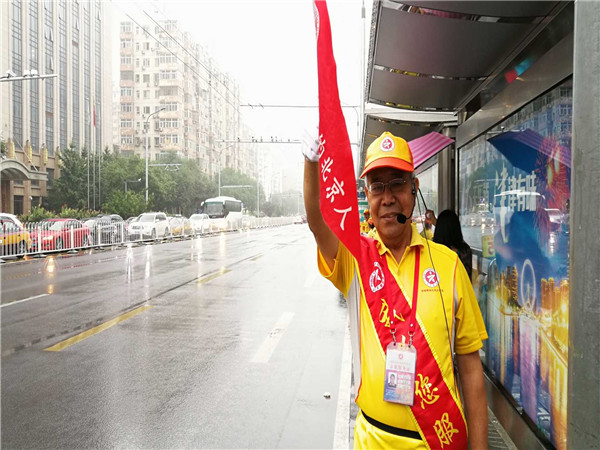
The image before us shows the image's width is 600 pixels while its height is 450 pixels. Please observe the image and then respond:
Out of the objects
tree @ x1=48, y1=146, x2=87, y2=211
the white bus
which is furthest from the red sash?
the white bus

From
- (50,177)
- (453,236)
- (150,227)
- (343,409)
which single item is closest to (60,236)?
(150,227)

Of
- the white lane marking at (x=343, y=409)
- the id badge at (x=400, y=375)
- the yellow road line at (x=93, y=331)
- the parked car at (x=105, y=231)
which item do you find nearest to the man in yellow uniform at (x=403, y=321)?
the id badge at (x=400, y=375)

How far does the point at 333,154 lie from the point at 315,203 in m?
0.26

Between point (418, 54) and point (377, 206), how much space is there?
8.97ft

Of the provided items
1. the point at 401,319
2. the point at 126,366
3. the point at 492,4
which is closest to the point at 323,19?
the point at 401,319

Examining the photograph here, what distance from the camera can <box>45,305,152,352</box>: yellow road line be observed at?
22.0 feet

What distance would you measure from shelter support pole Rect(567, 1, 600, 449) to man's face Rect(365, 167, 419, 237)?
27.6 inches

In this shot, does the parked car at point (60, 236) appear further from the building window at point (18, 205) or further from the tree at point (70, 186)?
the tree at point (70, 186)

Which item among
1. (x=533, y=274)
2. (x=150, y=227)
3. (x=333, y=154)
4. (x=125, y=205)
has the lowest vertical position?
(x=150, y=227)

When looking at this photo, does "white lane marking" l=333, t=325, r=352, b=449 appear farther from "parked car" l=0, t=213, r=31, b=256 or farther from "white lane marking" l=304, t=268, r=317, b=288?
"parked car" l=0, t=213, r=31, b=256

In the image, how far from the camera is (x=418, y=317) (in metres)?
1.80

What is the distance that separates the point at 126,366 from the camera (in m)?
5.93

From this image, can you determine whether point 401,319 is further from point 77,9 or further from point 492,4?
point 77,9

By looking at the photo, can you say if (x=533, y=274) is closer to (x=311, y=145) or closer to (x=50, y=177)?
(x=311, y=145)
